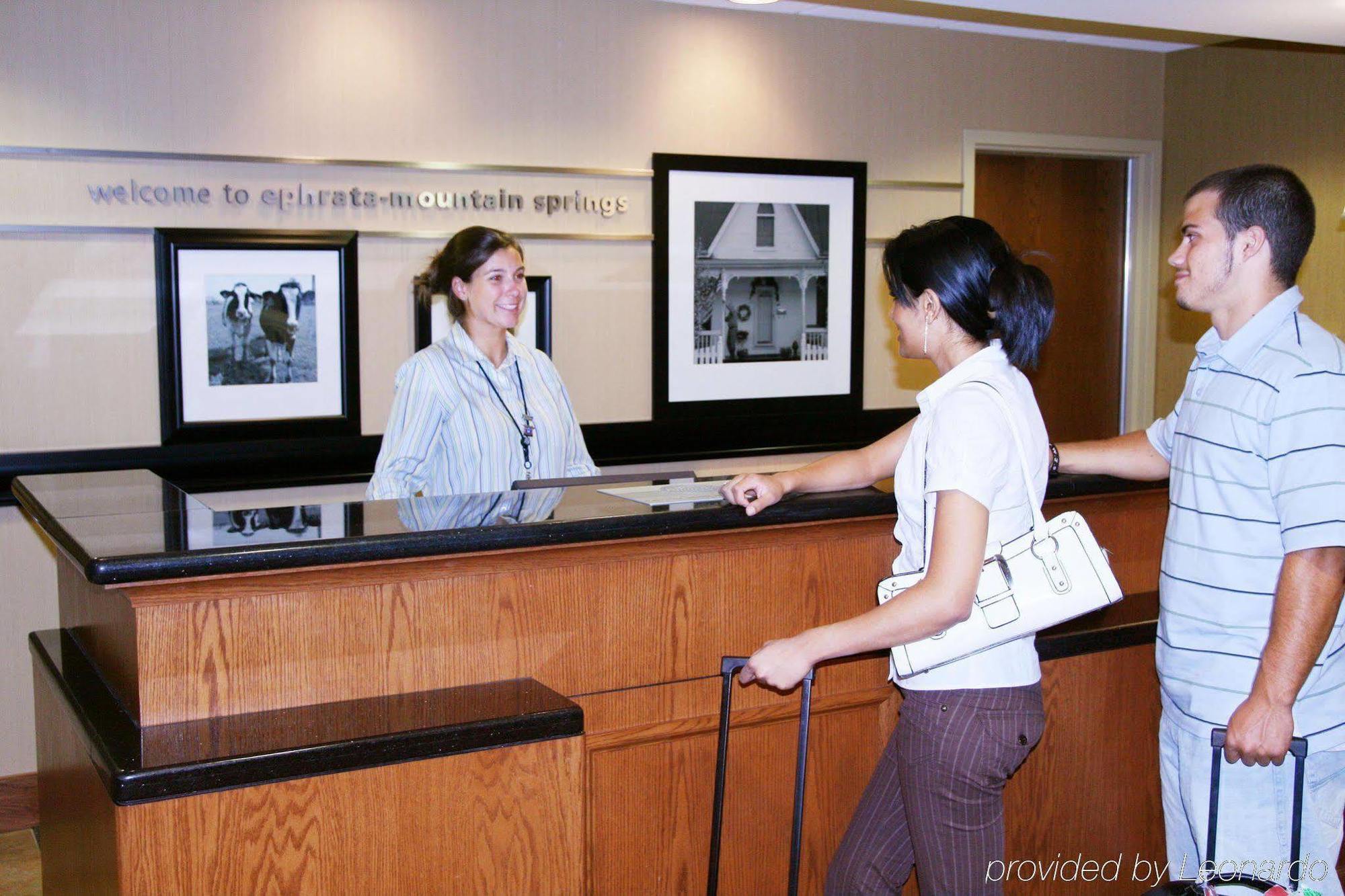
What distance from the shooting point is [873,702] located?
2596 millimetres

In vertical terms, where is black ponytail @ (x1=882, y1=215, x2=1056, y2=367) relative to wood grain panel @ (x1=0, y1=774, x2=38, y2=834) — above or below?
above

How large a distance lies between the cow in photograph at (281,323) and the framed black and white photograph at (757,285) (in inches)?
55.1

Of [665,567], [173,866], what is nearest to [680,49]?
[665,567]

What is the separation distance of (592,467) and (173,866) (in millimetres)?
2076

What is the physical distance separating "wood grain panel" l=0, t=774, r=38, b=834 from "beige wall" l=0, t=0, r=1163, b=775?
61 millimetres

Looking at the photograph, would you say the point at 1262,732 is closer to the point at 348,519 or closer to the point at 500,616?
the point at 500,616

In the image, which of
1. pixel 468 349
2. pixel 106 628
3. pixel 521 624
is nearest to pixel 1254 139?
pixel 468 349

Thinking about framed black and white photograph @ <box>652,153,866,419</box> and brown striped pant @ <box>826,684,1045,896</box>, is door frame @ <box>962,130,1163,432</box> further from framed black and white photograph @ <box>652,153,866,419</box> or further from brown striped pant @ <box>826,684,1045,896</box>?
brown striped pant @ <box>826,684,1045,896</box>

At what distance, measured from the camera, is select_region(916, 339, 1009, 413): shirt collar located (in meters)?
1.98

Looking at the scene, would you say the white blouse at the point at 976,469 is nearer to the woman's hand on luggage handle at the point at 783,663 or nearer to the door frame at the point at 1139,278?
the woman's hand on luggage handle at the point at 783,663

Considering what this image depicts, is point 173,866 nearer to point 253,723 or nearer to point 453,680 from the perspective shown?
point 253,723

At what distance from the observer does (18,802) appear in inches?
163

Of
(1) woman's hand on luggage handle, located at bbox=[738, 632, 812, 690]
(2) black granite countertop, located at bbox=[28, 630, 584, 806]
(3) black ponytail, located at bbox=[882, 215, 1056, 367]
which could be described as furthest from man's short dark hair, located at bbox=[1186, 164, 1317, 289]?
(2) black granite countertop, located at bbox=[28, 630, 584, 806]

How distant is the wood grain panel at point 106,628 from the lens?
1993mm
